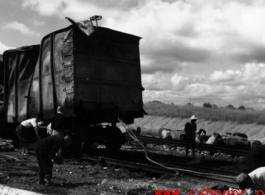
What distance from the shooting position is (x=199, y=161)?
11898mm

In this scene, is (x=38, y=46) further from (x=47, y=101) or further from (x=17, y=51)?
(x=47, y=101)

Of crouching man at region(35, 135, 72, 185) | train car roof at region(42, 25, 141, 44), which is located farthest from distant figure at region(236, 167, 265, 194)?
train car roof at region(42, 25, 141, 44)

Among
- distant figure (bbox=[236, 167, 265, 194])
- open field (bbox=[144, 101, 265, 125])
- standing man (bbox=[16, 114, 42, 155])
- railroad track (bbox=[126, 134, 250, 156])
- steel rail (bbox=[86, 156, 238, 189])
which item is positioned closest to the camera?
distant figure (bbox=[236, 167, 265, 194])

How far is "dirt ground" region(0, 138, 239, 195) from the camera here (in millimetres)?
6762

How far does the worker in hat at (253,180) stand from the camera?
189 inches

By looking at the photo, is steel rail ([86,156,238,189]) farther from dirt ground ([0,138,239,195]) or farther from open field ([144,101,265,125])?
open field ([144,101,265,125])

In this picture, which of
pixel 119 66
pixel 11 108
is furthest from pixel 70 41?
pixel 11 108

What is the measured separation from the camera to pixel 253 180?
4.91 meters

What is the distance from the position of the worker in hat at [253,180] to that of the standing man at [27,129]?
7534 mm

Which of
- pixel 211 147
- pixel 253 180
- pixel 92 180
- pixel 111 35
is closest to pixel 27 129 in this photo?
pixel 111 35

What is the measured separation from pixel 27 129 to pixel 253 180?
27.4ft

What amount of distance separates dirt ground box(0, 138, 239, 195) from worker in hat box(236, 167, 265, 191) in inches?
80.2

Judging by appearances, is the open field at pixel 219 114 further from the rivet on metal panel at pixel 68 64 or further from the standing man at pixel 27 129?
the rivet on metal panel at pixel 68 64

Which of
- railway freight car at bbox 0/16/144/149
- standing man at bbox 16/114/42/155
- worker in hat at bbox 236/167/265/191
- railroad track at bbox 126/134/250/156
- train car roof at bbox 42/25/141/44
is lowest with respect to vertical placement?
worker in hat at bbox 236/167/265/191
